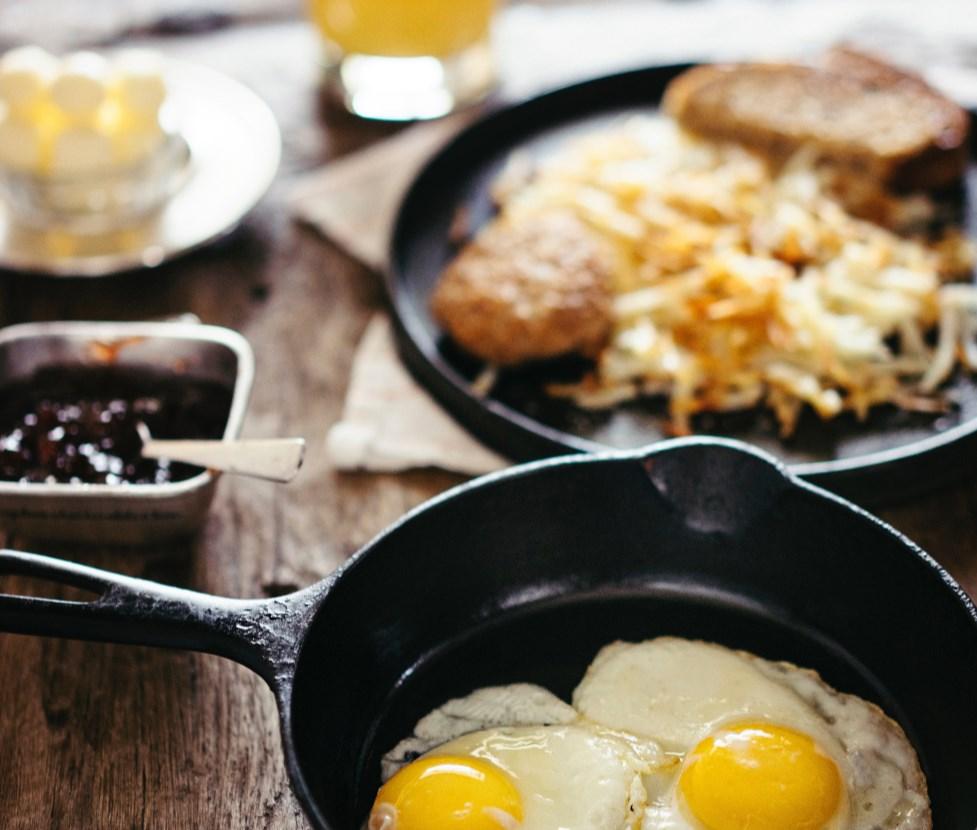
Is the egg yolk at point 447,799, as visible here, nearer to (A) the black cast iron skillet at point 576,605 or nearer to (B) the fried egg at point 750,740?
(A) the black cast iron skillet at point 576,605

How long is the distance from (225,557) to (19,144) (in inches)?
59.3

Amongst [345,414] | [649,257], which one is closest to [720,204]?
[649,257]

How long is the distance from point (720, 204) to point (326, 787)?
2234 mm

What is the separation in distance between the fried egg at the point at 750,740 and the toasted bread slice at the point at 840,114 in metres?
2.06

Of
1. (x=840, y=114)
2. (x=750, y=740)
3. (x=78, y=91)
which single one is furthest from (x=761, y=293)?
(x=78, y=91)

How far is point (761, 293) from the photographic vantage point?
3.09 metres

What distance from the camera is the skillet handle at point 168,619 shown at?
1858mm

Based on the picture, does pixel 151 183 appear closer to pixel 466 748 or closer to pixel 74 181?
pixel 74 181

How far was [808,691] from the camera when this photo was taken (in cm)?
213

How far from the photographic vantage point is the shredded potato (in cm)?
300

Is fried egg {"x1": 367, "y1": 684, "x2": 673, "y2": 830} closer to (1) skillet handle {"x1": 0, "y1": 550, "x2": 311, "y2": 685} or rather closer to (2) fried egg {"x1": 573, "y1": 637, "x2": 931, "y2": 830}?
(2) fried egg {"x1": 573, "y1": 637, "x2": 931, "y2": 830}

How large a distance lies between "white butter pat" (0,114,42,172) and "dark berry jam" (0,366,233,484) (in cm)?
83

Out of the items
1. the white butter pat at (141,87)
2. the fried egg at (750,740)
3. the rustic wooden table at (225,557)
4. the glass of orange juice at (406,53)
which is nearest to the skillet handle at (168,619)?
the rustic wooden table at (225,557)

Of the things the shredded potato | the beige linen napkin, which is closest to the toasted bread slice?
the shredded potato
